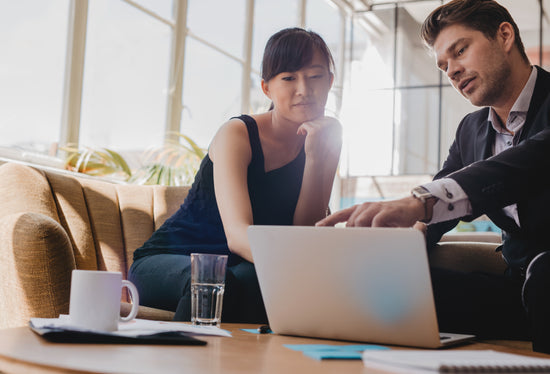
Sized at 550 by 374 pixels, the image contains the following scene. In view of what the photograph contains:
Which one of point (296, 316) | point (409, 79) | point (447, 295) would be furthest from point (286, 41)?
point (409, 79)

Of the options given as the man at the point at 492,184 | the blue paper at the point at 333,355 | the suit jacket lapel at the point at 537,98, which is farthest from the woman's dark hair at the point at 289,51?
the blue paper at the point at 333,355

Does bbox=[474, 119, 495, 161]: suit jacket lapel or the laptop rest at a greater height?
bbox=[474, 119, 495, 161]: suit jacket lapel

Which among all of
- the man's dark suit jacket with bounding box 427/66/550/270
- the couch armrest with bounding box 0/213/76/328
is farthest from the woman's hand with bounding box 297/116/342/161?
the couch armrest with bounding box 0/213/76/328

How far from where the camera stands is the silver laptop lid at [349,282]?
0.87m

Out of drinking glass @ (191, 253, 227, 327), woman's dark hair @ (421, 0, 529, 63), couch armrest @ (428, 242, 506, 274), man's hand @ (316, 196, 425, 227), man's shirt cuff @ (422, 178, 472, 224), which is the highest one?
woman's dark hair @ (421, 0, 529, 63)

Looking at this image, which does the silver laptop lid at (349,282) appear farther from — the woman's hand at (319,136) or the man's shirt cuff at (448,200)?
the woman's hand at (319,136)

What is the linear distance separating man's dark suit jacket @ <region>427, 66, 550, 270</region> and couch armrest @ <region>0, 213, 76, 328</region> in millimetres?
1005

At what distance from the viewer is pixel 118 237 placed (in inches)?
99.5

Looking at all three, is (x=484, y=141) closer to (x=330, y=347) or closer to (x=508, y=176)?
(x=508, y=176)

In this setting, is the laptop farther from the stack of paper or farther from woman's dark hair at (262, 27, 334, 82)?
woman's dark hair at (262, 27, 334, 82)

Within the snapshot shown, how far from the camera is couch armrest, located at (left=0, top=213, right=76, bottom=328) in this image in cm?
158

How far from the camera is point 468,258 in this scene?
1979 millimetres

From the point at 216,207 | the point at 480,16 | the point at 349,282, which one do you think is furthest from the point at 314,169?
the point at 349,282

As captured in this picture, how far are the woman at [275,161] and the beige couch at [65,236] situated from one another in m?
0.25
